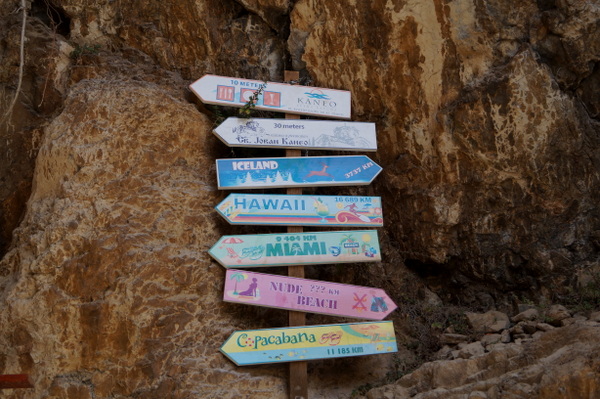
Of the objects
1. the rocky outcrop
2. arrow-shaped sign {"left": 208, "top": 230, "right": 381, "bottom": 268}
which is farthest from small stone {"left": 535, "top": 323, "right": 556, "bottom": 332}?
arrow-shaped sign {"left": 208, "top": 230, "right": 381, "bottom": 268}

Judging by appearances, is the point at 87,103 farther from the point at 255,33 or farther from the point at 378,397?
the point at 378,397

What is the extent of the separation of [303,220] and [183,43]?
3.16 metres

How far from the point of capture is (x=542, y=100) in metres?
6.55

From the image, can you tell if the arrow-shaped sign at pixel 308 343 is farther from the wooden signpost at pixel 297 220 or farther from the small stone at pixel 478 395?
the small stone at pixel 478 395

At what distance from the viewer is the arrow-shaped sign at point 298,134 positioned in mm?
6371

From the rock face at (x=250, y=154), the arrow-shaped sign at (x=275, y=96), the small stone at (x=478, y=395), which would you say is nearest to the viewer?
the small stone at (x=478, y=395)

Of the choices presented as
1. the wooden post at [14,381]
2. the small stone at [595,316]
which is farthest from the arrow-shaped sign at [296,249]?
the small stone at [595,316]

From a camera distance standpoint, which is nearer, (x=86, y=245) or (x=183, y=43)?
(x=86, y=245)

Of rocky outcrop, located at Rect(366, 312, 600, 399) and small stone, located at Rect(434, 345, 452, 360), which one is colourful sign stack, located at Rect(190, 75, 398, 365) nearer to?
small stone, located at Rect(434, 345, 452, 360)

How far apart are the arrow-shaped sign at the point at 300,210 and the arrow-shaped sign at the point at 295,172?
0.16 metres

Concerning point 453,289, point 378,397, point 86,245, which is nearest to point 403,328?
point 453,289

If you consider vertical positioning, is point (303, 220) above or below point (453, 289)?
above

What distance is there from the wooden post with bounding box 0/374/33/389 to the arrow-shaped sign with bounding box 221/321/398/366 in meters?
1.79

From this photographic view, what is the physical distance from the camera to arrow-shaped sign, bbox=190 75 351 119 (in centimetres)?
646
